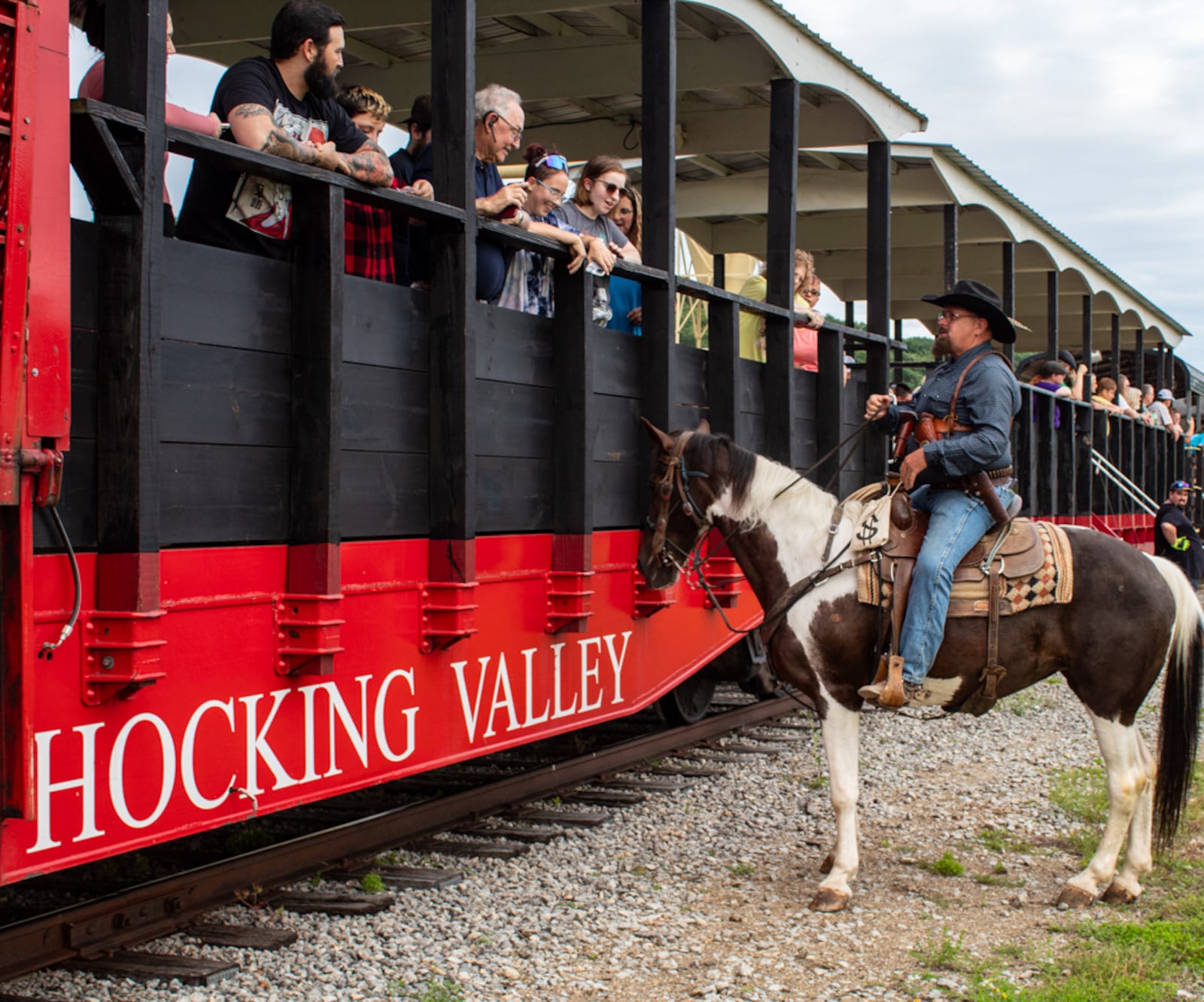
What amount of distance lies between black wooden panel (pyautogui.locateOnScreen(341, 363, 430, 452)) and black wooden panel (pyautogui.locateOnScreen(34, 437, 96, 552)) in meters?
0.94

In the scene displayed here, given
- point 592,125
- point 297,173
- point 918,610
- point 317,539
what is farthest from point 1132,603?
point 592,125

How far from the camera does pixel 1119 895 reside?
4582mm

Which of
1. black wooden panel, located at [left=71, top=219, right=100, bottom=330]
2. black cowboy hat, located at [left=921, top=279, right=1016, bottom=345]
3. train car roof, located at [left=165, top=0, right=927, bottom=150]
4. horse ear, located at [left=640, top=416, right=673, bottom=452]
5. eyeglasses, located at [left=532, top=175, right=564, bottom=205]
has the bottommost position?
horse ear, located at [left=640, top=416, right=673, bottom=452]

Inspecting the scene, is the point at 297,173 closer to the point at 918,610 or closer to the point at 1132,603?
the point at 918,610

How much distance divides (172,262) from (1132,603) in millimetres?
3542

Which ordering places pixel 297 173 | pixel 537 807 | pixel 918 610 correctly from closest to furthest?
pixel 297 173 < pixel 918 610 < pixel 537 807

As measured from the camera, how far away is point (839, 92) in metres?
7.17

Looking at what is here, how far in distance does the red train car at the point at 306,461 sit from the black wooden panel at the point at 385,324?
0.04 feet

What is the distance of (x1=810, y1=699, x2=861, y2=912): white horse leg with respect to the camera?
177 inches

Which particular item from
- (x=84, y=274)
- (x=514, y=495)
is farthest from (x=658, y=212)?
(x=84, y=274)

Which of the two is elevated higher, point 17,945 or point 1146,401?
point 1146,401

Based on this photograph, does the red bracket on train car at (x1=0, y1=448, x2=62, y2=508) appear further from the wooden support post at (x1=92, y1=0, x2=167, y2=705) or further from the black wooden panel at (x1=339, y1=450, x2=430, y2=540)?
the black wooden panel at (x1=339, y1=450, x2=430, y2=540)

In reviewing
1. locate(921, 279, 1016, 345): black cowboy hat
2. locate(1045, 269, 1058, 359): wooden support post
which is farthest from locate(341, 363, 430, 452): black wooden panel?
locate(1045, 269, 1058, 359): wooden support post

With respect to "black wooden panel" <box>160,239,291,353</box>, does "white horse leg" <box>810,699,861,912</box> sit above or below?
below
